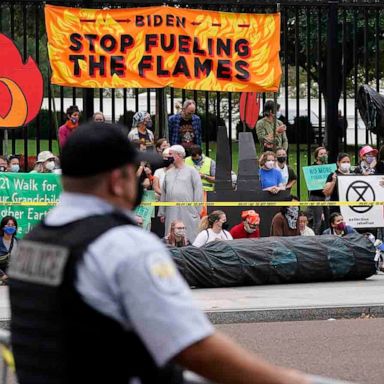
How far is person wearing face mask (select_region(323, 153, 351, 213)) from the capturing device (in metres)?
17.4

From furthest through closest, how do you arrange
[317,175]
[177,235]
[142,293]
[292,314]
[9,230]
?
[317,175]
[9,230]
[177,235]
[292,314]
[142,293]

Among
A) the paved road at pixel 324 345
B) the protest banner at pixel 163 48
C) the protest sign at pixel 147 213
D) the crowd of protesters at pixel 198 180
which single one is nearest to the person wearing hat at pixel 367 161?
the crowd of protesters at pixel 198 180

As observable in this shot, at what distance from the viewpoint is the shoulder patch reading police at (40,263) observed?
3.09 m

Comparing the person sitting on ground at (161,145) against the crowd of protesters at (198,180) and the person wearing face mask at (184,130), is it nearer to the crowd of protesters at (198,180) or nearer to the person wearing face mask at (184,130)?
the crowd of protesters at (198,180)

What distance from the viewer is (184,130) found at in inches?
695

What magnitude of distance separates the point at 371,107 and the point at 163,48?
10.3 feet

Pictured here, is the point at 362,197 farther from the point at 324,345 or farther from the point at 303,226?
the point at 324,345

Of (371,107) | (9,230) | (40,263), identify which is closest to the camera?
(40,263)

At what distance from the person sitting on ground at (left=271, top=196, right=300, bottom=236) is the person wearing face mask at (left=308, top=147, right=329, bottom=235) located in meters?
1.18

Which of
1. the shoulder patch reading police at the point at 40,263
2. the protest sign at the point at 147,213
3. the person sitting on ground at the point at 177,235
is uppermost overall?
the shoulder patch reading police at the point at 40,263

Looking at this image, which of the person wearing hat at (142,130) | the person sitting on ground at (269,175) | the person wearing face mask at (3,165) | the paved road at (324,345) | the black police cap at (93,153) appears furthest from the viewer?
the person sitting on ground at (269,175)

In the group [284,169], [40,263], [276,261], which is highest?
[40,263]

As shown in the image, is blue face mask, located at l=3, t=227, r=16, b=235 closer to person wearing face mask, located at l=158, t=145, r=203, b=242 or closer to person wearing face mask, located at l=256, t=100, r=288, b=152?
person wearing face mask, located at l=158, t=145, r=203, b=242

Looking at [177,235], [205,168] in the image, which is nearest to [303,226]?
[205,168]
